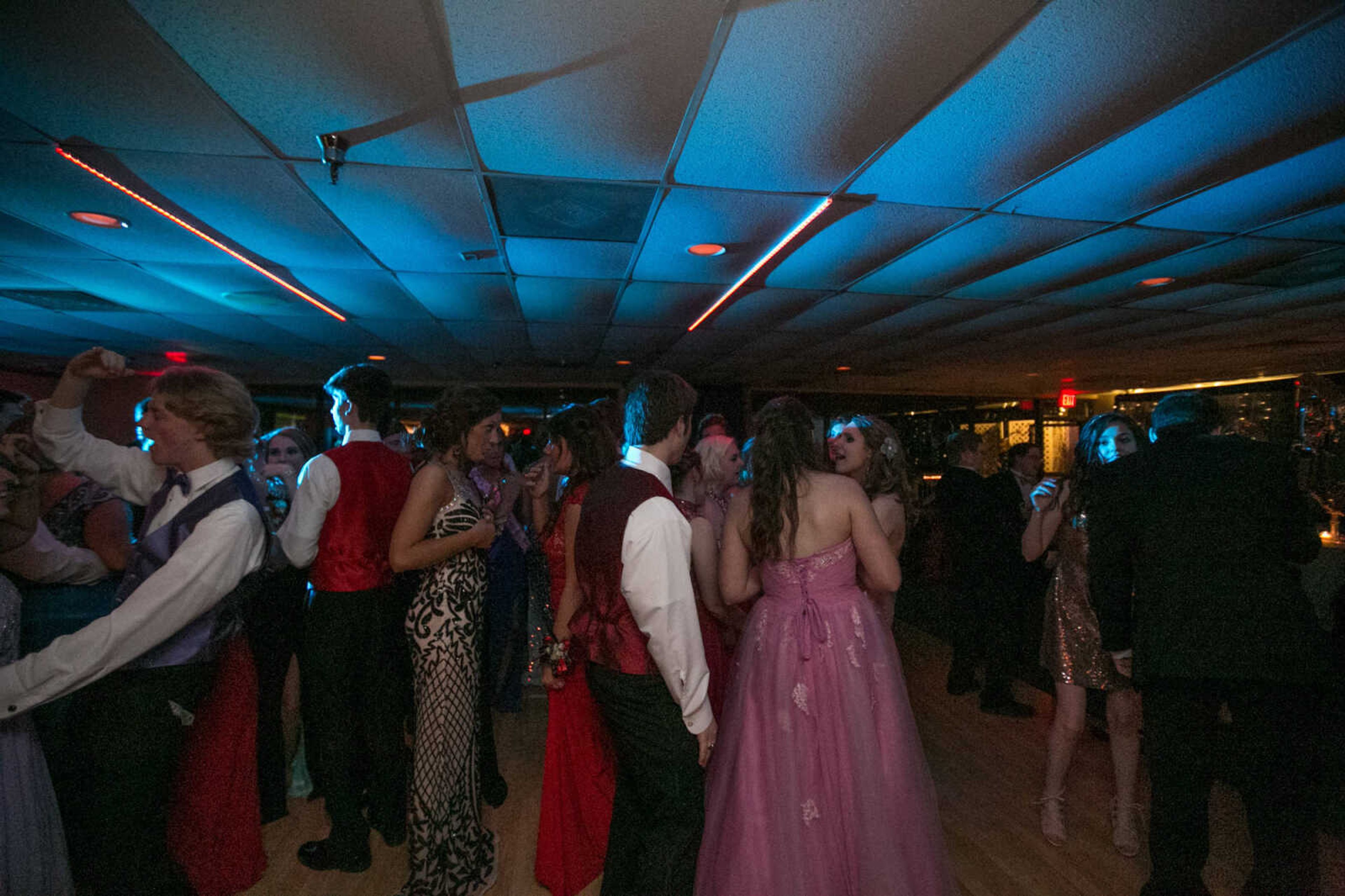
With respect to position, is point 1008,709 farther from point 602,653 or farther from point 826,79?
point 826,79

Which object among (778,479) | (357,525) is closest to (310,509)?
(357,525)

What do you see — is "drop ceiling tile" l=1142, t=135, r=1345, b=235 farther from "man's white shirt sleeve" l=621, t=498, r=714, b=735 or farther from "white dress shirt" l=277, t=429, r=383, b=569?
"white dress shirt" l=277, t=429, r=383, b=569

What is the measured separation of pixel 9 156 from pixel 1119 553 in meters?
4.36

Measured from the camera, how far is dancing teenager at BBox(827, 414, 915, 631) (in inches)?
100

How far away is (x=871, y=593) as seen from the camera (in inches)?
88.7

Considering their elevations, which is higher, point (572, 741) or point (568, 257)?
point (568, 257)

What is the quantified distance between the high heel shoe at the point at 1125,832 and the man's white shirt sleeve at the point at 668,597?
192 centimetres

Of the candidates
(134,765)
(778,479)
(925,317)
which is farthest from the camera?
(925,317)

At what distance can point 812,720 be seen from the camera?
1.77 metres

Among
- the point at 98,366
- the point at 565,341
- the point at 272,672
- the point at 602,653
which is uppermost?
the point at 565,341

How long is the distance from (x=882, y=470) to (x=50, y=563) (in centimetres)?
288

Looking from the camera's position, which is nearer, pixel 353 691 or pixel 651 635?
pixel 651 635

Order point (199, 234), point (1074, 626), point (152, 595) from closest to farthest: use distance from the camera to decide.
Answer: point (152, 595)
point (1074, 626)
point (199, 234)

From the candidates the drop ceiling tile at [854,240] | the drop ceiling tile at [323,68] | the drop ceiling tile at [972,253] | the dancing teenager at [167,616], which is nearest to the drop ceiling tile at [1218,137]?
the drop ceiling tile at [972,253]
